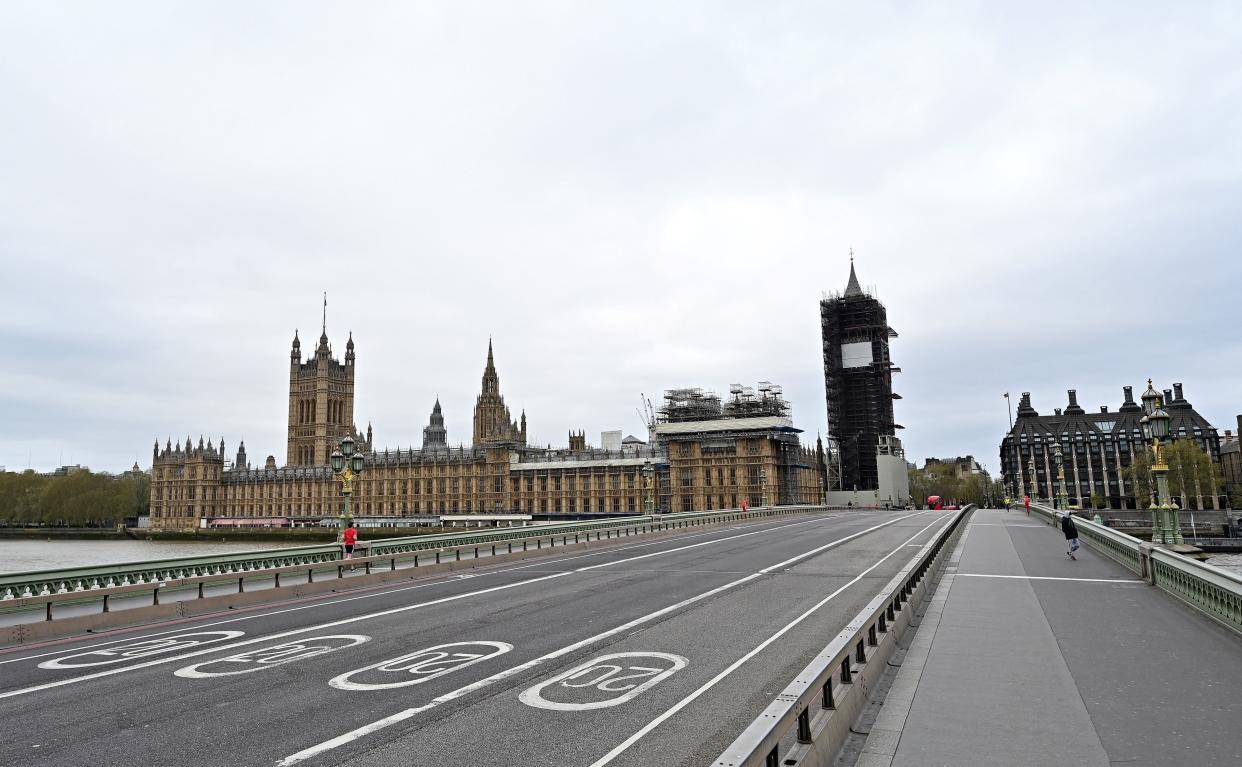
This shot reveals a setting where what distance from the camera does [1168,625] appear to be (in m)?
13.0

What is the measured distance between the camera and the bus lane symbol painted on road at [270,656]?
11.2 meters

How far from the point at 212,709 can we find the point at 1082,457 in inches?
6972

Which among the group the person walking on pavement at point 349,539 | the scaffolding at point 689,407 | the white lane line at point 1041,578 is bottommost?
the white lane line at point 1041,578

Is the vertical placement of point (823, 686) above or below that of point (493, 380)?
below

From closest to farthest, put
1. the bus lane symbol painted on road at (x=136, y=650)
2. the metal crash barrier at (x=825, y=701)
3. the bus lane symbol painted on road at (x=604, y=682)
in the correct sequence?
1. the metal crash barrier at (x=825, y=701)
2. the bus lane symbol painted on road at (x=604, y=682)
3. the bus lane symbol painted on road at (x=136, y=650)

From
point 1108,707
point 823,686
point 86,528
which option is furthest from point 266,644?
point 86,528

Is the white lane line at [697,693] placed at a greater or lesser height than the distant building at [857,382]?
lesser

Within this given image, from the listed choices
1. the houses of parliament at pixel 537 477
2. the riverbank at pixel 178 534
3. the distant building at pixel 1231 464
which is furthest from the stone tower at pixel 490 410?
the distant building at pixel 1231 464

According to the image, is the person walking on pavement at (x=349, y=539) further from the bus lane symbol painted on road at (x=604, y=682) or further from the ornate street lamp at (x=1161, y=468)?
the ornate street lamp at (x=1161, y=468)

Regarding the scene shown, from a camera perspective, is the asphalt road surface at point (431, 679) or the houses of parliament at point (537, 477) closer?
the asphalt road surface at point (431, 679)

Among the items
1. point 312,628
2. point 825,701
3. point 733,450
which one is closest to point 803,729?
point 825,701

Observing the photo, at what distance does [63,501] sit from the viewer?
146 metres

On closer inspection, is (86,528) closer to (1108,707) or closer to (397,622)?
(397,622)

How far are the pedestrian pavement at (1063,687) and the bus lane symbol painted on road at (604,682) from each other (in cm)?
318
